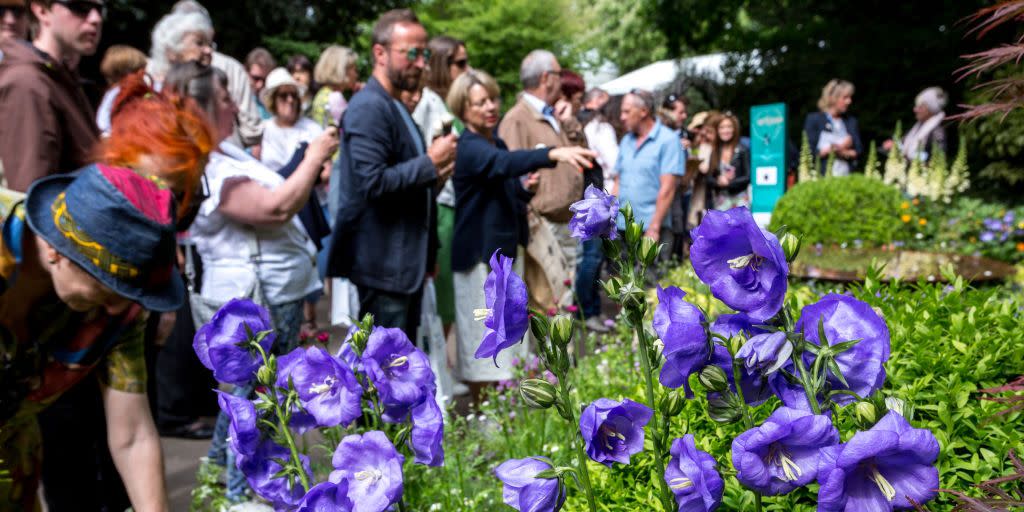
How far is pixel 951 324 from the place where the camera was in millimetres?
2000

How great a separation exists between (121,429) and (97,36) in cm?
173

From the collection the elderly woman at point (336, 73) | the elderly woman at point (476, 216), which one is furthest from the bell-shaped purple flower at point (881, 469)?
the elderly woman at point (336, 73)

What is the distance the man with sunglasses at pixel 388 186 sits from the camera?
3.77 m

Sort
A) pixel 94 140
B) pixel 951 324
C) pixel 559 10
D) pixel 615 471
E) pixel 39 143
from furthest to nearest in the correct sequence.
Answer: pixel 559 10, pixel 94 140, pixel 39 143, pixel 951 324, pixel 615 471

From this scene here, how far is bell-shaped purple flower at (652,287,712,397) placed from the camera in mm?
1009

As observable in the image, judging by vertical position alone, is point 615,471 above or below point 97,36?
below

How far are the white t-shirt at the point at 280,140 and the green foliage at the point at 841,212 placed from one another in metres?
3.92

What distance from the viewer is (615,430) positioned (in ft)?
3.67

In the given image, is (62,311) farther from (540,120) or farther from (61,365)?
(540,120)

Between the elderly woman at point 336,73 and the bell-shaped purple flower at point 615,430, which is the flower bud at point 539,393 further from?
the elderly woman at point 336,73

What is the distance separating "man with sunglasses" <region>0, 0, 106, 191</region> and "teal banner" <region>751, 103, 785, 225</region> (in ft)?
22.1

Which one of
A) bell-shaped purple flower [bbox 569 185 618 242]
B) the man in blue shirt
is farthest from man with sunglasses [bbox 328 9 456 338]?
the man in blue shirt

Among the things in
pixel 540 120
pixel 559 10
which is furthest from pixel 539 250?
pixel 559 10

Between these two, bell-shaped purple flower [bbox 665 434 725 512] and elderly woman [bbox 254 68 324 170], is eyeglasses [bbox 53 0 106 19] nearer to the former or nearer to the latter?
elderly woman [bbox 254 68 324 170]
